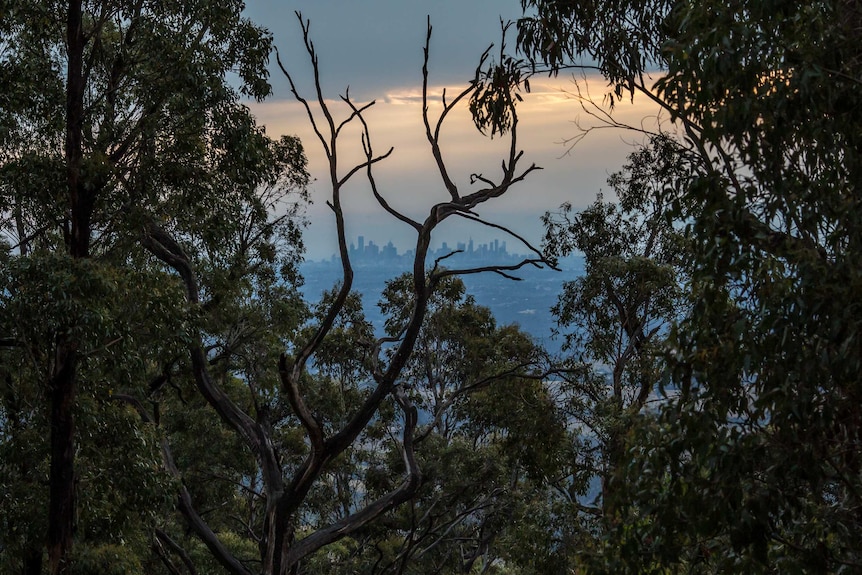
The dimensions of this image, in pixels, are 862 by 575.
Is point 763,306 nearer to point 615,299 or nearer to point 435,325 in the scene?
point 615,299

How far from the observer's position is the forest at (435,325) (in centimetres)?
348

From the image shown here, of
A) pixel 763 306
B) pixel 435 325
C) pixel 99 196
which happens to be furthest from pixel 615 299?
pixel 763 306

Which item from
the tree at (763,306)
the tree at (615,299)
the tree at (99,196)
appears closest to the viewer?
the tree at (763,306)

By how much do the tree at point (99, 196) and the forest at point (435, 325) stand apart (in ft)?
0.10

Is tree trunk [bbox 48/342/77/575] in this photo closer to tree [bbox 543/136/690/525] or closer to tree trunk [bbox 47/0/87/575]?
tree trunk [bbox 47/0/87/575]

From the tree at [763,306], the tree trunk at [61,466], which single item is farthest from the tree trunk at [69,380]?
the tree at [763,306]

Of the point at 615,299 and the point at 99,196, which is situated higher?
the point at 615,299

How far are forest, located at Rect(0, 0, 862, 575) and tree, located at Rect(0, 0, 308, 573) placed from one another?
3 centimetres

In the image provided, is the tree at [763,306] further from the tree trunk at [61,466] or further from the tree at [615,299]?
the tree at [615,299]

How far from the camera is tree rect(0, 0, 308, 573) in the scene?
6934 mm

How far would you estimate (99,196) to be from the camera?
7844 millimetres

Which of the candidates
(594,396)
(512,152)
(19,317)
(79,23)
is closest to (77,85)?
(79,23)

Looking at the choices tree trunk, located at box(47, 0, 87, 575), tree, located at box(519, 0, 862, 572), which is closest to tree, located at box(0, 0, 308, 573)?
tree trunk, located at box(47, 0, 87, 575)

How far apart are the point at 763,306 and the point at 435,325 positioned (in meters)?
13.3
